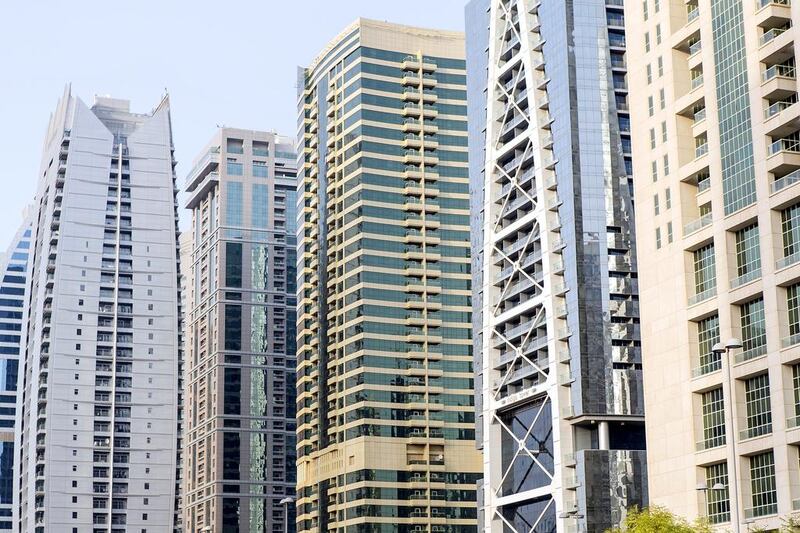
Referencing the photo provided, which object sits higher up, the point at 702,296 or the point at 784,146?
the point at 784,146

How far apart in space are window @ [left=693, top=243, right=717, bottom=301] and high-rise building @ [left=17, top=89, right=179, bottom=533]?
372 ft

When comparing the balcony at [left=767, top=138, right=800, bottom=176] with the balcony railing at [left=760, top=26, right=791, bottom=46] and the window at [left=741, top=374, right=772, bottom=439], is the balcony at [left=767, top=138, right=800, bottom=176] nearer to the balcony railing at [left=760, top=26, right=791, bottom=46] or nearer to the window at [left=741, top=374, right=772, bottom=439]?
the balcony railing at [left=760, top=26, right=791, bottom=46]

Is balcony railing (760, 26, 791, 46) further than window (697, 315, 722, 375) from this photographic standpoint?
No

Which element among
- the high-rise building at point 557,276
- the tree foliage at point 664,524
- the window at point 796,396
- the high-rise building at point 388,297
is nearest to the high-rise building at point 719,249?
the window at point 796,396

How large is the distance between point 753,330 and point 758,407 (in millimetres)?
4445

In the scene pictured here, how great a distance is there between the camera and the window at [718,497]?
81.2 meters

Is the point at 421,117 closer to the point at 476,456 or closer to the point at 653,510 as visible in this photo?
the point at 476,456

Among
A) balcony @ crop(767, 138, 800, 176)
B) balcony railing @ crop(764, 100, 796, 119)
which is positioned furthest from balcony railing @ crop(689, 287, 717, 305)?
balcony railing @ crop(764, 100, 796, 119)

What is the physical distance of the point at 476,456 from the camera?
158250 mm

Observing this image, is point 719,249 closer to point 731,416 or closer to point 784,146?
point 784,146

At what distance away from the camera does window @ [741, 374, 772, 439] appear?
252 feet

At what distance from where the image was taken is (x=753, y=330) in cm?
7881

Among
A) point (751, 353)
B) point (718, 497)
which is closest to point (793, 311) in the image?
point (751, 353)

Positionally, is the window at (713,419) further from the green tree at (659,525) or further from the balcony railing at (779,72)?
the balcony railing at (779,72)
